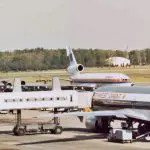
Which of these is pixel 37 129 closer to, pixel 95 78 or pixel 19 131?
pixel 19 131

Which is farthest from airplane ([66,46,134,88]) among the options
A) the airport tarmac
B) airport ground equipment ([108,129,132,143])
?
airport ground equipment ([108,129,132,143])

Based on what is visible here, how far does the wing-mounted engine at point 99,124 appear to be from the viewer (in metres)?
53.8

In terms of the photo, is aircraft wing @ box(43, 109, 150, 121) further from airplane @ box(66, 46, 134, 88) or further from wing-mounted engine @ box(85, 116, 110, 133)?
airplane @ box(66, 46, 134, 88)

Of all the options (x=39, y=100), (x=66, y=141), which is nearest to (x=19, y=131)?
(x=39, y=100)

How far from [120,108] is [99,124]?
14.9 feet

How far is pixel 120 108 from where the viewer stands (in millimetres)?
50500

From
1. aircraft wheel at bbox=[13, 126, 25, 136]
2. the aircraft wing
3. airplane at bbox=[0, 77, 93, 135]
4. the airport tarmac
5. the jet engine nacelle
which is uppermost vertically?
the jet engine nacelle

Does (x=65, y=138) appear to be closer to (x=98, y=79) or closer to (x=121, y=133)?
(x=121, y=133)

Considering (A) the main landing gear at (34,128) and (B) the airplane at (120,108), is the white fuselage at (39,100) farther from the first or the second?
(B) the airplane at (120,108)

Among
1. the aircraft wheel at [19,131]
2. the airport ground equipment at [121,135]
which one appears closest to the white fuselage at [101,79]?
the aircraft wheel at [19,131]

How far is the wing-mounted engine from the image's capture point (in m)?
53.8

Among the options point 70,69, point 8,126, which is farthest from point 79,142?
point 70,69

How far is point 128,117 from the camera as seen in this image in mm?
48125

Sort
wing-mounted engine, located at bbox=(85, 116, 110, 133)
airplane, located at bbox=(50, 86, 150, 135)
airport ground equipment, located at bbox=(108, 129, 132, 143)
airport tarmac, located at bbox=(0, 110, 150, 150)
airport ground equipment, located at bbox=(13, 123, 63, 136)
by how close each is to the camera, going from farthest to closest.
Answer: wing-mounted engine, located at bbox=(85, 116, 110, 133), airport ground equipment, located at bbox=(13, 123, 63, 136), airplane, located at bbox=(50, 86, 150, 135), airport ground equipment, located at bbox=(108, 129, 132, 143), airport tarmac, located at bbox=(0, 110, 150, 150)
